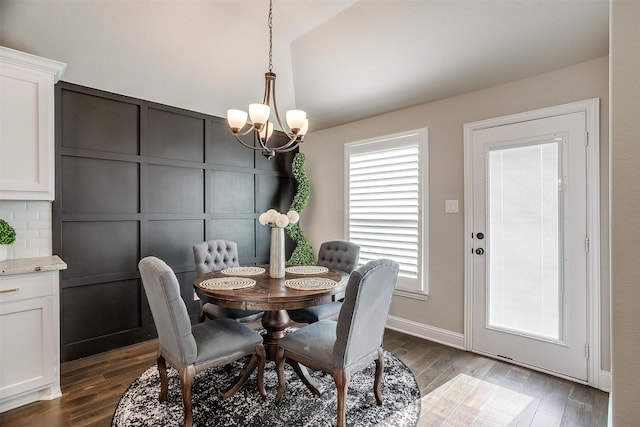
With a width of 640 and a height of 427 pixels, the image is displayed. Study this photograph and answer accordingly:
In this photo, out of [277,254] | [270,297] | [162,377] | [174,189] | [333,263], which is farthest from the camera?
[174,189]

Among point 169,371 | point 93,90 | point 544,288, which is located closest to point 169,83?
point 93,90

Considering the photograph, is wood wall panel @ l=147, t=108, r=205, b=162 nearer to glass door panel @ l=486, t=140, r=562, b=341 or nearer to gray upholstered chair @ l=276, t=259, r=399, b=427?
gray upholstered chair @ l=276, t=259, r=399, b=427

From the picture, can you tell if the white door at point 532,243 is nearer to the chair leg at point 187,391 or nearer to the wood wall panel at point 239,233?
the chair leg at point 187,391

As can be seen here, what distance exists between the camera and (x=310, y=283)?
2.41 metres

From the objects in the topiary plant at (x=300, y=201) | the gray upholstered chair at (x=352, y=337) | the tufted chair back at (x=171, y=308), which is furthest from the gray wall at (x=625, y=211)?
the topiary plant at (x=300, y=201)

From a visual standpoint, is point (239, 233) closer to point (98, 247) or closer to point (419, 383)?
point (98, 247)

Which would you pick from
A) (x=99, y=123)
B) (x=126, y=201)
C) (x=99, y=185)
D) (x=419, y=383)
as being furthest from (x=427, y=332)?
(x=99, y=123)

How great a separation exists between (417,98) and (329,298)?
241cm

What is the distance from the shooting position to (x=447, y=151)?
3.33 metres

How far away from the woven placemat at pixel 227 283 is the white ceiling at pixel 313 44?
2.21 meters

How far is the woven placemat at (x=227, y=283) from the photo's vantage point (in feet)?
7.47

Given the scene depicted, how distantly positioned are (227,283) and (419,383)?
1692 millimetres

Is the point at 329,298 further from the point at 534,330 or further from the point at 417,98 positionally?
the point at 417,98

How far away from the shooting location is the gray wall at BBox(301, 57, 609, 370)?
2.47 m
